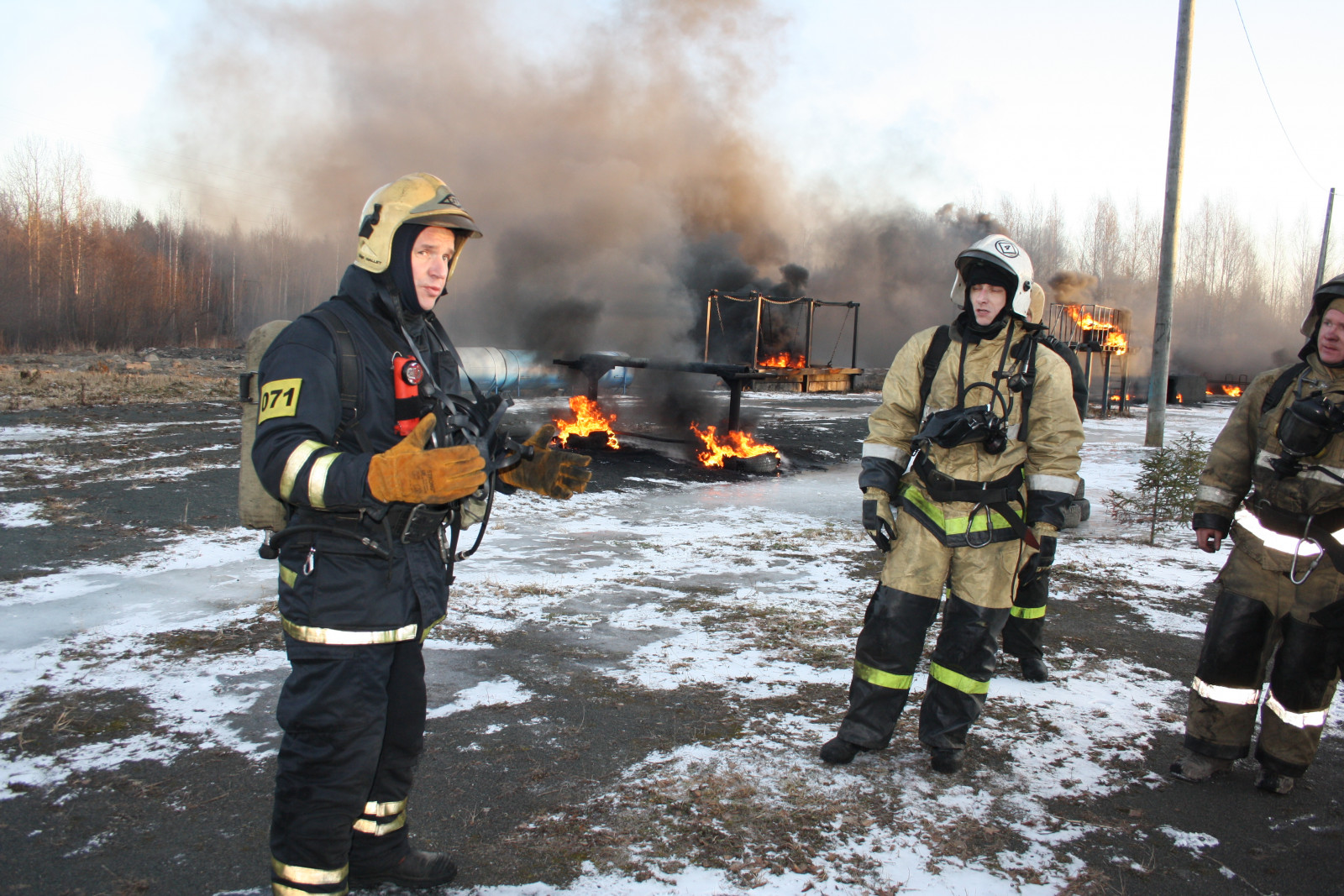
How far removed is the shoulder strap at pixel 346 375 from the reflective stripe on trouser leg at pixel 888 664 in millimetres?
2017

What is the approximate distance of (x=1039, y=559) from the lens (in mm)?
3486

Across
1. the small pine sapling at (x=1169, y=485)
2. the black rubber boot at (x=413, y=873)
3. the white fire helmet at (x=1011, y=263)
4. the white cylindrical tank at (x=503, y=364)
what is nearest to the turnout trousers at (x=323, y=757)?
the black rubber boot at (x=413, y=873)

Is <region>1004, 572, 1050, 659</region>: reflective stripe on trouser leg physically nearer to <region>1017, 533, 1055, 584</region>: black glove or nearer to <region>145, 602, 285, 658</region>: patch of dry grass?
<region>1017, 533, 1055, 584</region>: black glove

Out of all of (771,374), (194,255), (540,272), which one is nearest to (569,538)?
(771,374)

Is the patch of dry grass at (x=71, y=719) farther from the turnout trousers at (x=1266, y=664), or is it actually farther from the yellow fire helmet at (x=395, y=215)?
the turnout trousers at (x=1266, y=664)

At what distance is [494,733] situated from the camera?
10.5ft

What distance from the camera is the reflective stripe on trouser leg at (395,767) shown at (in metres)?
2.12

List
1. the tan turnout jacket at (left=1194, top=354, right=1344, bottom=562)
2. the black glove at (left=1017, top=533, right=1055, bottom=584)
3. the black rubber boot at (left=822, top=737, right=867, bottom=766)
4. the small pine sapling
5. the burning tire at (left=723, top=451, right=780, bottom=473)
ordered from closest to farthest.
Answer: the tan turnout jacket at (left=1194, top=354, right=1344, bottom=562)
the black rubber boot at (left=822, top=737, right=867, bottom=766)
the black glove at (left=1017, top=533, right=1055, bottom=584)
the small pine sapling
the burning tire at (left=723, top=451, right=780, bottom=473)

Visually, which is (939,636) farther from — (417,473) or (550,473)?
(417,473)

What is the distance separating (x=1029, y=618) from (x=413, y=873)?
3.06m

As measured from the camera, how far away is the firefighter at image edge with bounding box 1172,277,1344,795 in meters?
2.86

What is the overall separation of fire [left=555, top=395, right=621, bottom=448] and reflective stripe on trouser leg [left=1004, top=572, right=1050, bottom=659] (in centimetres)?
842

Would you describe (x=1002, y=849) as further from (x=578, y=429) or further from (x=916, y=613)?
(x=578, y=429)

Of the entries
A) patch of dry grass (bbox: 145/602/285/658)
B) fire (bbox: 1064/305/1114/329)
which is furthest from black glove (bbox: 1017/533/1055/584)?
fire (bbox: 1064/305/1114/329)
